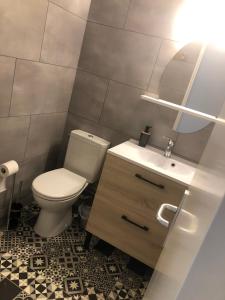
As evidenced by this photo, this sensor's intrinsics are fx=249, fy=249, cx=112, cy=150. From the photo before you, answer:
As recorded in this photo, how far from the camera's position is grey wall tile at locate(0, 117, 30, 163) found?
68.0 inches

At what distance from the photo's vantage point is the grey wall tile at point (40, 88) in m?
1.71

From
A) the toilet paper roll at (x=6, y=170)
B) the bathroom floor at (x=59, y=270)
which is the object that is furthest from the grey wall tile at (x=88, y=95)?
the bathroom floor at (x=59, y=270)

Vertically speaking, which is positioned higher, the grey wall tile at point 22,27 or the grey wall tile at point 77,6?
the grey wall tile at point 77,6

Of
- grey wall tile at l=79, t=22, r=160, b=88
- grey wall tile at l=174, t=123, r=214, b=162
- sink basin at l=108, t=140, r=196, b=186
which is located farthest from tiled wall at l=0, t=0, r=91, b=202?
grey wall tile at l=174, t=123, r=214, b=162

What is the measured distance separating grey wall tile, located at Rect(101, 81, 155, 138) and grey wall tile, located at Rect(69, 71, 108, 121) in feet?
0.22

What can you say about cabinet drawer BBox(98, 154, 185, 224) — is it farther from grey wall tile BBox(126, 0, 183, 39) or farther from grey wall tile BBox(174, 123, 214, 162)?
grey wall tile BBox(126, 0, 183, 39)

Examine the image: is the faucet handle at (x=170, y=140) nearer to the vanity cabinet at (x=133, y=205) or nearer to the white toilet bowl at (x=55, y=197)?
the vanity cabinet at (x=133, y=205)

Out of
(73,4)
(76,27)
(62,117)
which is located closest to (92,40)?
(76,27)

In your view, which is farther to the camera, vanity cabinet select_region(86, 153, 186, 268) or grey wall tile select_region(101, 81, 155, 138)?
grey wall tile select_region(101, 81, 155, 138)

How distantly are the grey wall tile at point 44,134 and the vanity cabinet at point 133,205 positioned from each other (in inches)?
27.6

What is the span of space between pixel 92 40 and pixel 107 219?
4.82 feet

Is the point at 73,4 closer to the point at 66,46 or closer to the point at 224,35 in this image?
the point at 66,46

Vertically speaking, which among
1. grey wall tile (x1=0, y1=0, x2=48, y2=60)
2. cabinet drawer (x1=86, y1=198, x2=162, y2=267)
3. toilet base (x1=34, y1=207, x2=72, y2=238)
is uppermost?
grey wall tile (x1=0, y1=0, x2=48, y2=60)

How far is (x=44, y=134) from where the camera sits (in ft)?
7.08
